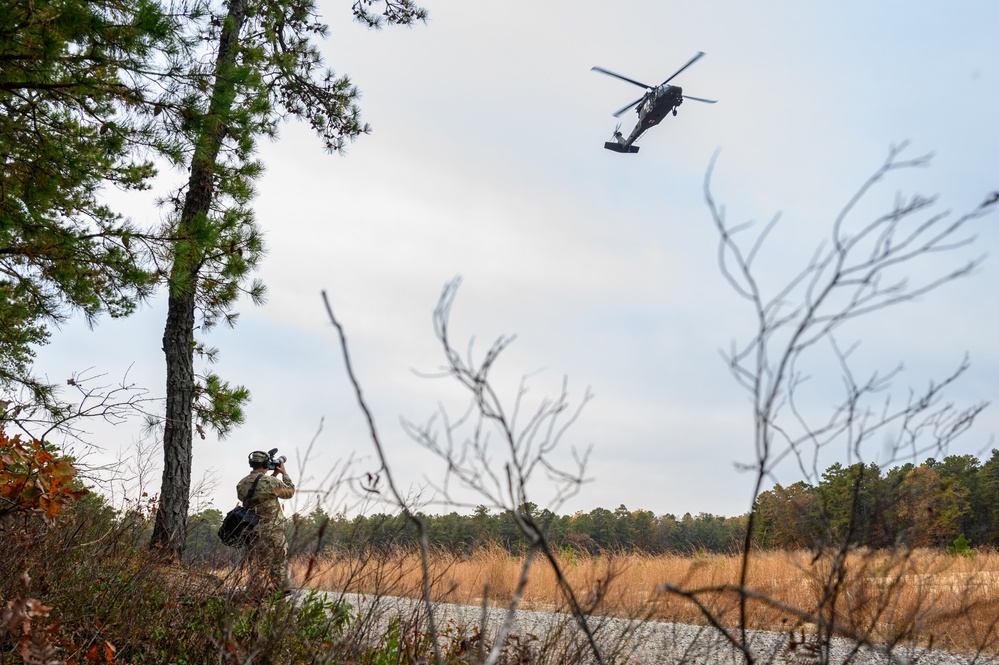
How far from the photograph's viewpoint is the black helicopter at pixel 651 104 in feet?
65.0

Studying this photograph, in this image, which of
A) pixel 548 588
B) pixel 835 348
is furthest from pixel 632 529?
pixel 835 348

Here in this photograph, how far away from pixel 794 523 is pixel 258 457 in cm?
532

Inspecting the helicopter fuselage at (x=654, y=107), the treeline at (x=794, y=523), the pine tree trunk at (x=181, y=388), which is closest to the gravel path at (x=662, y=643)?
the treeline at (x=794, y=523)

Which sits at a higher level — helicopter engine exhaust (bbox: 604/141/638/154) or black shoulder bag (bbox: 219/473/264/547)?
helicopter engine exhaust (bbox: 604/141/638/154)

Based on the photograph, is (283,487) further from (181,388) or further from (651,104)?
(651,104)

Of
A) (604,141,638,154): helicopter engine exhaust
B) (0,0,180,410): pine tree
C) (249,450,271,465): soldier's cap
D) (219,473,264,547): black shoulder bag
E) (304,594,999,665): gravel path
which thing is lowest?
(304,594,999,665): gravel path

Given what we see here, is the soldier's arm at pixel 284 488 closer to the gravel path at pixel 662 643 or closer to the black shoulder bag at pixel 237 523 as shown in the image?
the black shoulder bag at pixel 237 523

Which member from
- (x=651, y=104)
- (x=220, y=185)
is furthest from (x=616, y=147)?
(x=220, y=185)

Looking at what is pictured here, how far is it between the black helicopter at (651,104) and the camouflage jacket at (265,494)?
632 inches

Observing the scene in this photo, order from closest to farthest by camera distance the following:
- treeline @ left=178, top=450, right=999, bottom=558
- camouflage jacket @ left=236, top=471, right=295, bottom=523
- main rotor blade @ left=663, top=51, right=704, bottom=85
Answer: treeline @ left=178, top=450, right=999, bottom=558
camouflage jacket @ left=236, top=471, right=295, bottom=523
main rotor blade @ left=663, top=51, right=704, bottom=85

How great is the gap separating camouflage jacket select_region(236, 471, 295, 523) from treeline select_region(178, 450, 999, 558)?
555 mm

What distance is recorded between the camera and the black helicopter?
1981 cm

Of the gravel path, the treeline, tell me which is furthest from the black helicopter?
the gravel path

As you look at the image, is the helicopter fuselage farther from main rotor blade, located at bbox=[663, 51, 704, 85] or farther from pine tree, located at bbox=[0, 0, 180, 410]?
pine tree, located at bbox=[0, 0, 180, 410]
